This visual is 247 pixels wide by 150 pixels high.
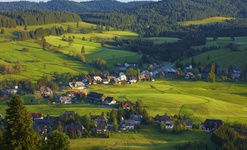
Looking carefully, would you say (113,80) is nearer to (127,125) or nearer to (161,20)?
(127,125)

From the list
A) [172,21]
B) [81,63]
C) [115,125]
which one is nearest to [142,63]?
[81,63]

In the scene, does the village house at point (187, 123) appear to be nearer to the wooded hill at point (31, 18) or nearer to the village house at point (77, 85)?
the village house at point (77, 85)

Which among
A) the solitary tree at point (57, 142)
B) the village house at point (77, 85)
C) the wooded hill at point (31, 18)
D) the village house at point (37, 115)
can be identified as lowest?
the village house at point (77, 85)

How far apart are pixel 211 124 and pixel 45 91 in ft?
100

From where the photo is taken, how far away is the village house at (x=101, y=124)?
41.7m

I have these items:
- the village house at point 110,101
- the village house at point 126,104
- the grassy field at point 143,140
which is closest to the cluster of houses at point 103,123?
the grassy field at point 143,140

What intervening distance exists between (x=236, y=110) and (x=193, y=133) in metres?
12.9

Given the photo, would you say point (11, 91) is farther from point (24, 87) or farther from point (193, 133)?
point (193, 133)

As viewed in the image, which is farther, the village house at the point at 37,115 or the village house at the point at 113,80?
the village house at the point at 113,80

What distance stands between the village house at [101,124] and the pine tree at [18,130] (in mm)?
26234

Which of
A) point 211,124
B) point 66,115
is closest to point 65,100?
point 66,115

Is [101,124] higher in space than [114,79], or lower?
higher

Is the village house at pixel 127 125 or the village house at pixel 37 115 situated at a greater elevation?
the village house at pixel 127 125

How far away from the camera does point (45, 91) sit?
6350cm
